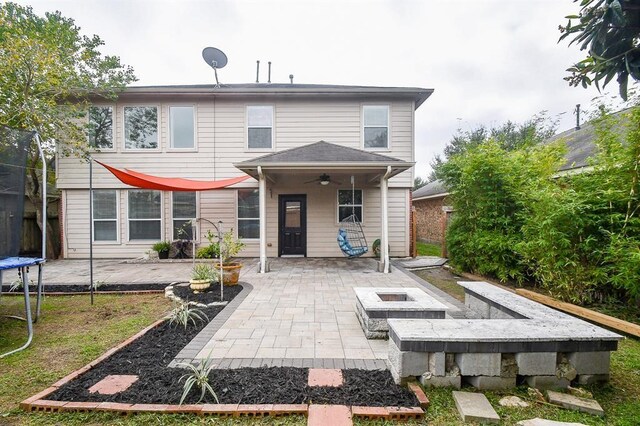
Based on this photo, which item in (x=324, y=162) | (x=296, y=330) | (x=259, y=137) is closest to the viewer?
(x=296, y=330)

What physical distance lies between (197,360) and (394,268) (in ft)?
18.1

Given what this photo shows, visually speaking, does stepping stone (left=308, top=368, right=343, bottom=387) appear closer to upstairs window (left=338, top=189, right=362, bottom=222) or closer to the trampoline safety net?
the trampoline safety net

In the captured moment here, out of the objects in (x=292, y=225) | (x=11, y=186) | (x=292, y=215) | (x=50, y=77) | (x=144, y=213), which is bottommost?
(x=292, y=225)

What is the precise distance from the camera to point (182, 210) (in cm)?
924

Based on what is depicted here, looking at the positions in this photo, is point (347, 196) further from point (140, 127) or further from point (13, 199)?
point (13, 199)

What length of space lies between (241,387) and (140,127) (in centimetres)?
950

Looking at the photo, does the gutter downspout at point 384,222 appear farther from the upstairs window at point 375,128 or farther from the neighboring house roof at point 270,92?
the neighboring house roof at point 270,92

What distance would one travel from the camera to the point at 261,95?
8906mm

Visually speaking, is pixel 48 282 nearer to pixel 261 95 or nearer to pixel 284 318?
pixel 284 318

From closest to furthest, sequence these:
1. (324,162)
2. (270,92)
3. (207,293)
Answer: (207,293), (324,162), (270,92)

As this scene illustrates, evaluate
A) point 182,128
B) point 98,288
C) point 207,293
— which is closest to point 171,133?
point 182,128

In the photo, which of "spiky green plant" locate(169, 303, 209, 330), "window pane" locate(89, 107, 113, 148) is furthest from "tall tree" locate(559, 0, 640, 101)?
"window pane" locate(89, 107, 113, 148)

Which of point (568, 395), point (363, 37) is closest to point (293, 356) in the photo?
point (568, 395)

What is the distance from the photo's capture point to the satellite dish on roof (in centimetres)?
948
